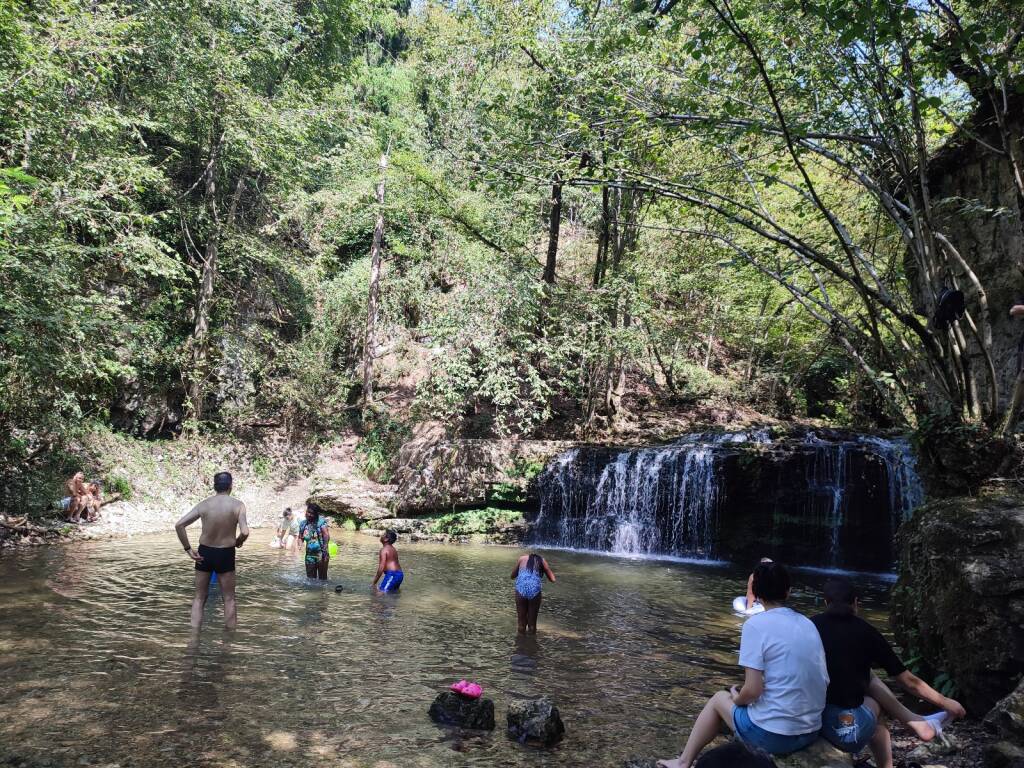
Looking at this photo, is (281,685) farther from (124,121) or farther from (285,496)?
(285,496)

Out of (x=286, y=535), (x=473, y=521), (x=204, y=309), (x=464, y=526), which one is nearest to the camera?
(x=286, y=535)

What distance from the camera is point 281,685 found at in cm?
602

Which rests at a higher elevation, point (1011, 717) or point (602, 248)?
point (602, 248)

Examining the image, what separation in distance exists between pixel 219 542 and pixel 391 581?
350 centimetres

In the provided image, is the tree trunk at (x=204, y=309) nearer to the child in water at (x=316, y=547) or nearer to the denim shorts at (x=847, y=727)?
the child in water at (x=316, y=547)

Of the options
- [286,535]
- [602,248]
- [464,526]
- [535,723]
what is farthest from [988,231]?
[602,248]

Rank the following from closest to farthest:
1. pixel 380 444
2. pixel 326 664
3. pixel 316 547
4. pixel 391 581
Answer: pixel 326 664
pixel 391 581
pixel 316 547
pixel 380 444

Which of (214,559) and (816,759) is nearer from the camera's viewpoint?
(816,759)

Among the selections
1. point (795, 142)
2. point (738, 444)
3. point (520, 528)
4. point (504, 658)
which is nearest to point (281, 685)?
point (504, 658)

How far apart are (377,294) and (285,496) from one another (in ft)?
28.2

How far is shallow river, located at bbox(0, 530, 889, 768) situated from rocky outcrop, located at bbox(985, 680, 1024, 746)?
232cm

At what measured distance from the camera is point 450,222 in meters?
22.5

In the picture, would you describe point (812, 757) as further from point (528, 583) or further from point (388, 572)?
point (388, 572)

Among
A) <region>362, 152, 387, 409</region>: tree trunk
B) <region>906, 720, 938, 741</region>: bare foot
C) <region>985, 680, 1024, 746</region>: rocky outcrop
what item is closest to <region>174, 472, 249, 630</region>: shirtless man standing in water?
<region>906, 720, 938, 741</region>: bare foot
